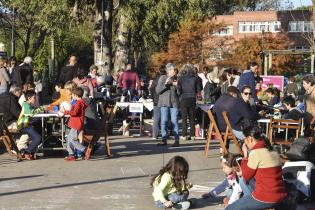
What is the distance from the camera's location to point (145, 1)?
1275 inches

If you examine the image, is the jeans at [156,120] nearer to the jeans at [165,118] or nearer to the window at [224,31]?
the jeans at [165,118]

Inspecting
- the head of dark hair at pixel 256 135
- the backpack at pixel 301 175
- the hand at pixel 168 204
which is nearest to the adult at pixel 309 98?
the backpack at pixel 301 175

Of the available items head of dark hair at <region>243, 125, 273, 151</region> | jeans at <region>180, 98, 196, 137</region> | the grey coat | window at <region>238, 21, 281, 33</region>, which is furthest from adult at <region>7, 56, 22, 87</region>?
window at <region>238, 21, 281, 33</region>

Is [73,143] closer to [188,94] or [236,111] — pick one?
[236,111]

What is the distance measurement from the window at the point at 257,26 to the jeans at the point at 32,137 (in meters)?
82.6

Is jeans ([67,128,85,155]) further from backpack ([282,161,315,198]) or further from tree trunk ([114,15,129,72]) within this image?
tree trunk ([114,15,129,72])

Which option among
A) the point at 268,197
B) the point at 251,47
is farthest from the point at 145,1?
the point at 251,47

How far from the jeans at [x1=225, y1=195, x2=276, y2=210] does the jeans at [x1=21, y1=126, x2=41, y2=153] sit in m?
5.81

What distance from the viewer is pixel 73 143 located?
1325cm

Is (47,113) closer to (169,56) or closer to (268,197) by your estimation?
(268,197)

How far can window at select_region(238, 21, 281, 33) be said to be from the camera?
95.0m

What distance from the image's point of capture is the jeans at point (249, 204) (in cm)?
831

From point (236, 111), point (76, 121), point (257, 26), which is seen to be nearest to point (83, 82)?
point (76, 121)

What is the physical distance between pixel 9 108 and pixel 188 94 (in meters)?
4.93
